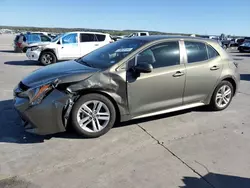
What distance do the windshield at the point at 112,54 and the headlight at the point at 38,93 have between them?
3.07 feet

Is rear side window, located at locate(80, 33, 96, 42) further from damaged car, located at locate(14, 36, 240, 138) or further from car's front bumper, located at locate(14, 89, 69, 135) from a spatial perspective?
car's front bumper, located at locate(14, 89, 69, 135)

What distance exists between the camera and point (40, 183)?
2.96m

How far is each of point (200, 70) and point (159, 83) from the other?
0.99 metres

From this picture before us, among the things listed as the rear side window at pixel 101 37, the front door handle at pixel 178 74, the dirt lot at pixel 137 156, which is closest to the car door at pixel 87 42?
the rear side window at pixel 101 37

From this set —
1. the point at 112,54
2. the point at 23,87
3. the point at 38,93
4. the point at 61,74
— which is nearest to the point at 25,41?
the point at 112,54

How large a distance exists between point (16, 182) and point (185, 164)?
2049 millimetres

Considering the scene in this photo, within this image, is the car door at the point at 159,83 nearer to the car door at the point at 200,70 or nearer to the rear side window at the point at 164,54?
the rear side window at the point at 164,54

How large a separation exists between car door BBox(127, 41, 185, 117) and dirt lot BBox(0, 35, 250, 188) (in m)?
0.39

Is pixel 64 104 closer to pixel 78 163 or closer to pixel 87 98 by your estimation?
pixel 87 98

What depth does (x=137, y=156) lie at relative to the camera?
3.59 m

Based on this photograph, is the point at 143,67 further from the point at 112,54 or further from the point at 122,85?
the point at 112,54

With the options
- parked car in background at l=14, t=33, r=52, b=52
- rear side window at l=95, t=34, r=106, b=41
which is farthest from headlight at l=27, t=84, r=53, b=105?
parked car in background at l=14, t=33, r=52, b=52

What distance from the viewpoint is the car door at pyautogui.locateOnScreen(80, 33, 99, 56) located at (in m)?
14.3

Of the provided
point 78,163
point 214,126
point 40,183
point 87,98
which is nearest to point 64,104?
point 87,98
